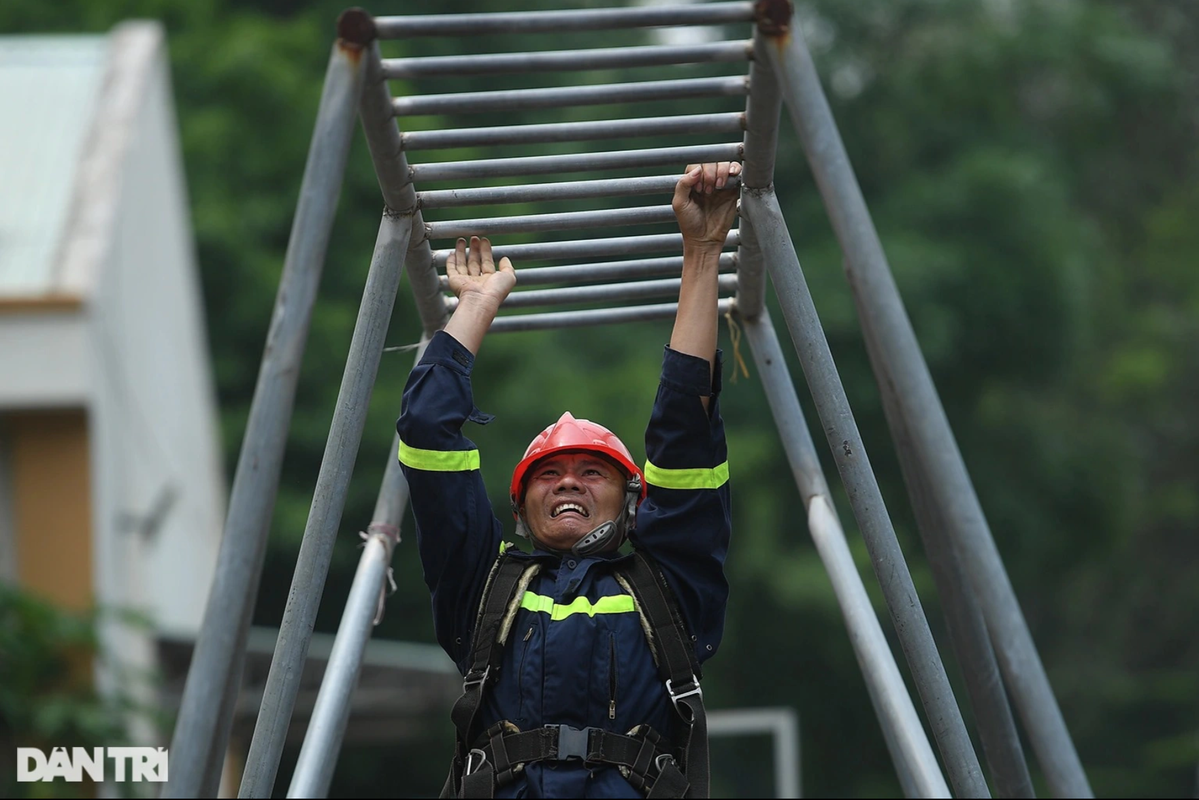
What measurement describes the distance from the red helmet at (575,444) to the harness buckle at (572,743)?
2.09 feet

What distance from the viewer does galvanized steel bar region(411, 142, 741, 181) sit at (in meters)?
2.92

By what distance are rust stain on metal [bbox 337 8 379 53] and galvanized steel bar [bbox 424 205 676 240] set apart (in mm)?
725

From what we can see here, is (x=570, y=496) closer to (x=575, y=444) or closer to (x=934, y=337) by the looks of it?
(x=575, y=444)

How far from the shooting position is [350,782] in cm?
2008

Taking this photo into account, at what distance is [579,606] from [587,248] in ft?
2.63

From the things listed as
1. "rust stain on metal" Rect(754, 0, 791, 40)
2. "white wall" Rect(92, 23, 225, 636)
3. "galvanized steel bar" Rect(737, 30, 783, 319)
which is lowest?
"rust stain on metal" Rect(754, 0, 791, 40)

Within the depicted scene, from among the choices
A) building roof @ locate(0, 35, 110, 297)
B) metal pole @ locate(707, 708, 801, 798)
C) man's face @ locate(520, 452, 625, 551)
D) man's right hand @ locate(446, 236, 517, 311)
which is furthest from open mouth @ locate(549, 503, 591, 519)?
building roof @ locate(0, 35, 110, 297)

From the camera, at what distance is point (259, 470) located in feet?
7.59

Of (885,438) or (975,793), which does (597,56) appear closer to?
(975,793)

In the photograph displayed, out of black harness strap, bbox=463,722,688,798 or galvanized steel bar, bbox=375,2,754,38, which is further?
black harness strap, bbox=463,722,688,798

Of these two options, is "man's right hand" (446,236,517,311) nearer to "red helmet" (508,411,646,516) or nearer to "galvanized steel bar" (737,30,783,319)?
"red helmet" (508,411,646,516)

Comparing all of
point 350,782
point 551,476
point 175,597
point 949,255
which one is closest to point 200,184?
point 175,597

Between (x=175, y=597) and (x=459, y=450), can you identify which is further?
(x=175, y=597)

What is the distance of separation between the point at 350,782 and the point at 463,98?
1852cm
